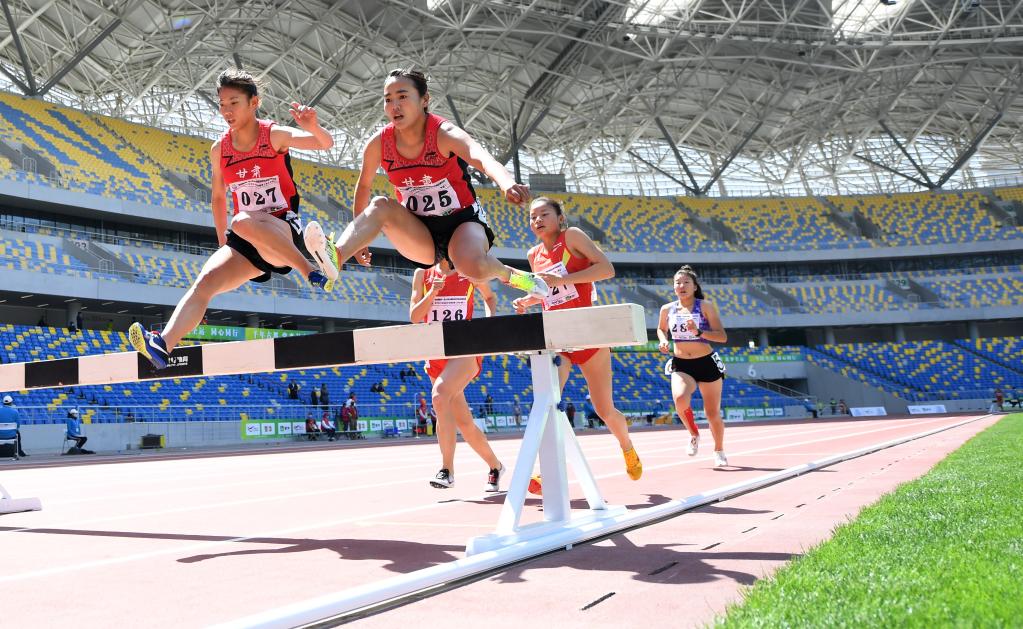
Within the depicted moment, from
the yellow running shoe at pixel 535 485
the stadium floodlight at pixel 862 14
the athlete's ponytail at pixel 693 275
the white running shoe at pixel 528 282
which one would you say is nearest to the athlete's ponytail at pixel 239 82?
the white running shoe at pixel 528 282

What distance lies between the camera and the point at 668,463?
9164 mm

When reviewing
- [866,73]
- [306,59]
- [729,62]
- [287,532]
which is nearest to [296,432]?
[306,59]

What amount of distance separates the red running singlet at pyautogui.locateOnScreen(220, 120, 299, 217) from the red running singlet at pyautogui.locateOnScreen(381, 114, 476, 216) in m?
0.71

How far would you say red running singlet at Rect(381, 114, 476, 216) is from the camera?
4414mm

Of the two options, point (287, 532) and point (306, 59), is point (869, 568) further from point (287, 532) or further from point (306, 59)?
point (306, 59)

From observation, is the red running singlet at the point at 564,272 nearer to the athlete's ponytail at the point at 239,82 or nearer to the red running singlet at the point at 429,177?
the red running singlet at the point at 429,177

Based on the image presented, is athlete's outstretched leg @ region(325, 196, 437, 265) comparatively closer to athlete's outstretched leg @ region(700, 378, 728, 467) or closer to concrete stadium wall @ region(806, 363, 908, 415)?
athlete's outstretched leg @ region(700, 378, 728, 467)

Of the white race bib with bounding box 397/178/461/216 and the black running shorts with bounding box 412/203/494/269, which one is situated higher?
the white race bib with bounding box 397/178/461/216

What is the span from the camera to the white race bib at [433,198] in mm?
4449

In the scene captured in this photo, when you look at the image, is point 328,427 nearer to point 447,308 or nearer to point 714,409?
point 714,409

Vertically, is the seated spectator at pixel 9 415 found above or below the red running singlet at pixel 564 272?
below

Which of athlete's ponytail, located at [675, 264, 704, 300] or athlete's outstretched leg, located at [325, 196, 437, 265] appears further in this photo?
athlete's ponytail, located at [675, 264, 704, 300]

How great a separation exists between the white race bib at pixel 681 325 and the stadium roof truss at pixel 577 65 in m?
22.6

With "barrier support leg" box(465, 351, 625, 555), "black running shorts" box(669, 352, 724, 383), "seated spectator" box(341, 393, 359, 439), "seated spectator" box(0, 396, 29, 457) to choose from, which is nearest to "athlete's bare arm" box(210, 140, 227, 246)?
"barrier support leg" box(465, 351, 625, 555)
